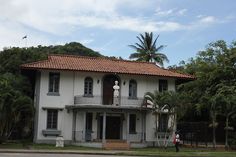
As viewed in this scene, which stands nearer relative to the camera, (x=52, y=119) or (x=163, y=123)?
(x=52, y=119)

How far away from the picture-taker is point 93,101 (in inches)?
Result: 1629

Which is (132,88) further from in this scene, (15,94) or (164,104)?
(15,94)

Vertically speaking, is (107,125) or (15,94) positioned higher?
(15,94)

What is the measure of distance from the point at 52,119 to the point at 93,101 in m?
3.92

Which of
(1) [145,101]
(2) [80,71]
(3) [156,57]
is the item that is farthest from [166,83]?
(3) [156,57]

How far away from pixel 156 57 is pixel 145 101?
28351 mm

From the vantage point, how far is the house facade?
40.9m

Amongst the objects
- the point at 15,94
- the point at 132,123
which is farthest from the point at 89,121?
the point at 15,94

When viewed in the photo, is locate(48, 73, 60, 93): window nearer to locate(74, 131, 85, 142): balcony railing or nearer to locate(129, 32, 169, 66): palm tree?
locate(74, 131, 85, 142): balcony railing

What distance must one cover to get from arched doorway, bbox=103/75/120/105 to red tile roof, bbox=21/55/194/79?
0.82 meters

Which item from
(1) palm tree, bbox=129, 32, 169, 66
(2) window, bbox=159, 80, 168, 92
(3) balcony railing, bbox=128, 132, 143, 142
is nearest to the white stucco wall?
(3) balcony railing, bbox=128, 132, 143, 142

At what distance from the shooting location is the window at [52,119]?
4128cm

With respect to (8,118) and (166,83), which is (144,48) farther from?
(8,118)

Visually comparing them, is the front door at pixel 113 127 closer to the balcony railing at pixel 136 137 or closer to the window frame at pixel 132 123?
the window frame at pixel 132 123
